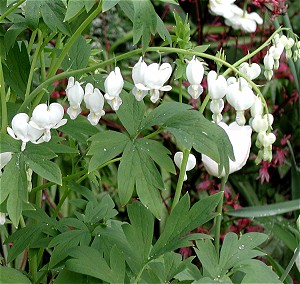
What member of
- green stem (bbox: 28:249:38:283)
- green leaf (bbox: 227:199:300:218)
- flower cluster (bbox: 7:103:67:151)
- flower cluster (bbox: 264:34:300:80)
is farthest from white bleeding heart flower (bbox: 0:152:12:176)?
green leaf (bbox: 227:199:300:218)

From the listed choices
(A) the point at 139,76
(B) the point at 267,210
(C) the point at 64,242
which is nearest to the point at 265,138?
(A) the point at 139,76

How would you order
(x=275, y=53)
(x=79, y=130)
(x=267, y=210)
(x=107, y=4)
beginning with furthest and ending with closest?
(x=267, y=210), (x=275, y=53), (x=79, y=130), (x=107, y=4)

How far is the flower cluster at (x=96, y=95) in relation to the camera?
2.85ft

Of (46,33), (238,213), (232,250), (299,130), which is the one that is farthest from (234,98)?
(299,130)

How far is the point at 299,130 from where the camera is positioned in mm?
2182

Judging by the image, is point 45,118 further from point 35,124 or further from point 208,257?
point 208,257

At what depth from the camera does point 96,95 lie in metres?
0.90

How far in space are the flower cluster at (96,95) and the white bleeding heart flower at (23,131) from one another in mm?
76

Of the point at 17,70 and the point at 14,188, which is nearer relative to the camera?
the point at 14,188

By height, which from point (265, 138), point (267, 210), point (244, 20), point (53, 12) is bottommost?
point (267, 210)

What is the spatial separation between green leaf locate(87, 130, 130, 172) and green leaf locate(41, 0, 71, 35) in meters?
0.17

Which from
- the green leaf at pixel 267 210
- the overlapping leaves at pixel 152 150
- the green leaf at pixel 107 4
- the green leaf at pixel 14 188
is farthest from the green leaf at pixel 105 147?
the green leaf at pixel 267 210

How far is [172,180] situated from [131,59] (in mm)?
700

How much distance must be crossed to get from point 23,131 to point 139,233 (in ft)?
0.78
